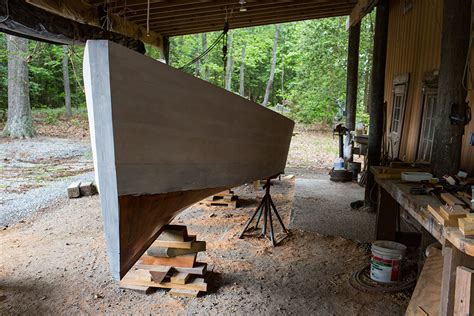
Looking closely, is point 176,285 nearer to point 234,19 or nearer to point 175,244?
point 175,244

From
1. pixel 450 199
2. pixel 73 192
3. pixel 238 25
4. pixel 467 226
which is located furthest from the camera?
pixel 238 25

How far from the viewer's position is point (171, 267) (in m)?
3.64

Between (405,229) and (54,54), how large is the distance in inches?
733

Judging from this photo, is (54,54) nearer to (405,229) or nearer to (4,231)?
(4,231)

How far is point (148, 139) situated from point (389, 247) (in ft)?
8.49

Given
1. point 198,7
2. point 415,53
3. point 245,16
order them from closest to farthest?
1. point 415,53
2. point 198,7
3. point 245,16

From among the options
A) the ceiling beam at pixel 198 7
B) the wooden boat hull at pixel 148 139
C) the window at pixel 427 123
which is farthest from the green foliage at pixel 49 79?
the wooden boat hull at pixel 148 139

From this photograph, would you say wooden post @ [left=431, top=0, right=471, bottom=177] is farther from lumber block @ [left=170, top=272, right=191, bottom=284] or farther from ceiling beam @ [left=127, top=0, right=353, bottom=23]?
ceiling beam @ [left=127, top=0, right=353, bottom=23]

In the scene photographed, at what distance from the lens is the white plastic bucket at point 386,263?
3426 mm

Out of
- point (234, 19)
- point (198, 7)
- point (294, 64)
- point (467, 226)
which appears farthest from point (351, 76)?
point (294, 64)

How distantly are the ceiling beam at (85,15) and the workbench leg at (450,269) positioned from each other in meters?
3.50

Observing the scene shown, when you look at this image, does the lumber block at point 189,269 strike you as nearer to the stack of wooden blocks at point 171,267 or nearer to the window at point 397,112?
the stack of wooden blocks at point 171,267

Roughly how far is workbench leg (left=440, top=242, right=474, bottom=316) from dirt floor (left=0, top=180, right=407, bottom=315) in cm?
119

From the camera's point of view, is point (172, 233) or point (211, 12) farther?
point (211, 12)
